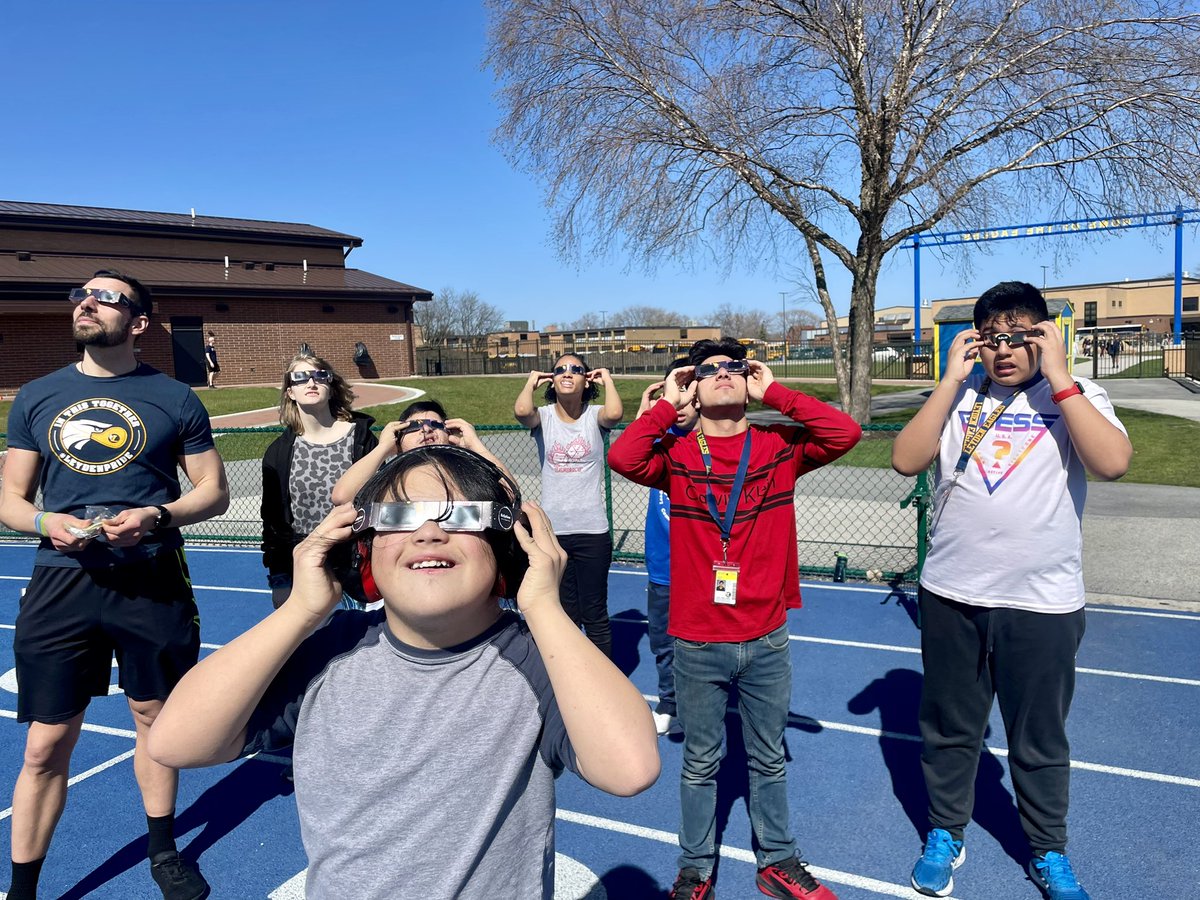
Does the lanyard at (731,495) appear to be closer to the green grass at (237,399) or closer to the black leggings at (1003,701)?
the black leggings at (1003,701)

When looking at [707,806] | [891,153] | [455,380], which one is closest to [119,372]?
[707,806]

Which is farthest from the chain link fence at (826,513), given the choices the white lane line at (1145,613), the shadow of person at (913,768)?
the shadow of person at (913,768)

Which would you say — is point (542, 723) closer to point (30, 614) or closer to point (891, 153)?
point (30, 614)

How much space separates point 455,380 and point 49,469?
85.0ft

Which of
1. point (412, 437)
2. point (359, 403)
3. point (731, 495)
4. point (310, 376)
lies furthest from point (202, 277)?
point (731, 495)

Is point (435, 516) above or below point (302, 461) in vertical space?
above

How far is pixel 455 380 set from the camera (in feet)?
94.1

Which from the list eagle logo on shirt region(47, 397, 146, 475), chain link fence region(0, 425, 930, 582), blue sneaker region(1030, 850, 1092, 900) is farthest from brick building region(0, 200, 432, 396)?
blue sneaker region(1030, 850, 1092, 900)

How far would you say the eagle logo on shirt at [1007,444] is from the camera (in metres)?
2.92

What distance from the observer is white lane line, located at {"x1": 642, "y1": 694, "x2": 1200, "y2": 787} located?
3.84 meters

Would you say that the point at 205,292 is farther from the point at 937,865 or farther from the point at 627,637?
the point at 937,865

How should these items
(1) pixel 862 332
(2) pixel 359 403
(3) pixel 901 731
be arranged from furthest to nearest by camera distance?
(2) pixel 359 403 < (1) pixel 862 332 < (3) pixel 901 731

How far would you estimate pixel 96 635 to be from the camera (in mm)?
3104

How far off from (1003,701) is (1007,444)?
96 cm
